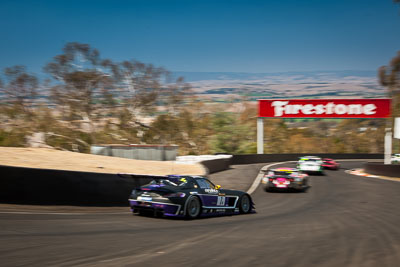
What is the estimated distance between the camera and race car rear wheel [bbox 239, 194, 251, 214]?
13.0 m

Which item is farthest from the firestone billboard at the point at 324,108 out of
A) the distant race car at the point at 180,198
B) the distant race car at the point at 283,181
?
the distant race car at the point at 180,198

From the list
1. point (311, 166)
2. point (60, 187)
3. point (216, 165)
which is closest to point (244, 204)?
point (60, 187)

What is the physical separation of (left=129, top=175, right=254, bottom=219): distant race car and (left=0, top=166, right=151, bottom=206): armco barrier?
140 centimetres

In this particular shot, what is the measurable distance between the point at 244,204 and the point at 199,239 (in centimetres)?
545

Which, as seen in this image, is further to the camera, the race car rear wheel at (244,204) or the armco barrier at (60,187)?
the race car rear wheel at (244,204)

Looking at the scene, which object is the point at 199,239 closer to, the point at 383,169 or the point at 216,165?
the point at 216,165

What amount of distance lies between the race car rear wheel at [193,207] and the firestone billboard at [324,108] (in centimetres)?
3767

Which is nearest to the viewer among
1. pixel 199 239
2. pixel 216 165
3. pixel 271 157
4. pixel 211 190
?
pixel 199 239

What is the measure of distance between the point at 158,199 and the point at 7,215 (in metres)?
3.33

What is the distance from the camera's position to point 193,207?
11.2 meters

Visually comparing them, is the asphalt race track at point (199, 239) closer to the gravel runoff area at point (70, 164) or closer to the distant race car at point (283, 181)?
the distant race car at point (283, 181)

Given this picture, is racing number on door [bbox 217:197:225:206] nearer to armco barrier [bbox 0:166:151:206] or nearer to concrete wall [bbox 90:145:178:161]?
armco barrier [bbox 0:166:151:206]

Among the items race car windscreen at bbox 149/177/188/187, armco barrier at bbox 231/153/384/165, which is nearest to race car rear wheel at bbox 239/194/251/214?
race car windscreen at bbox 149/177/188/187

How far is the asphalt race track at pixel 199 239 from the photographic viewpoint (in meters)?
5.98
